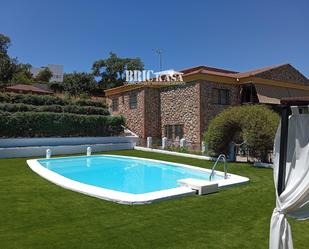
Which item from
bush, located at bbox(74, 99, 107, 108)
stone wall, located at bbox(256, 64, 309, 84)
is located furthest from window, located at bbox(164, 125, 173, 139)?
stone wall, located at bbox(256, 64, 309, 84)

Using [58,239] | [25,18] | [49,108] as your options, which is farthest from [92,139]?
[58,239]

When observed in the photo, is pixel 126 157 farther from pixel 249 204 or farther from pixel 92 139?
pixel 249 204

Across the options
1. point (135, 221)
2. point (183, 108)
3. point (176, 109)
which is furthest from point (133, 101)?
point (135, 221)

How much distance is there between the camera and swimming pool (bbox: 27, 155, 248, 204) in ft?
36.4

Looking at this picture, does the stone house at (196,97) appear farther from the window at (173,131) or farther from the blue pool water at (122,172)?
the blue pool water at (122,172)

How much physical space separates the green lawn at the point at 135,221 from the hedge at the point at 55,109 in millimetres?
16620

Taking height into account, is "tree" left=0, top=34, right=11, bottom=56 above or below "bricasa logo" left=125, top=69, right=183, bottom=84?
above

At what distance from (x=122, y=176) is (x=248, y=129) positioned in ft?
25.7

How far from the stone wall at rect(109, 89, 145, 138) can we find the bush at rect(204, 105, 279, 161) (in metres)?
12.9

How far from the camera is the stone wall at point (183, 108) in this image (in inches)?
1102

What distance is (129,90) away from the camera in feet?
114

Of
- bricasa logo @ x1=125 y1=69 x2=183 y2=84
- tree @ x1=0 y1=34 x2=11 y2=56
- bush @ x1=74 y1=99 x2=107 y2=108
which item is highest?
tree @ x1=0 y1=34 x2=11 y2=56

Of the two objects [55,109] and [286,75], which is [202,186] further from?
[286,75]

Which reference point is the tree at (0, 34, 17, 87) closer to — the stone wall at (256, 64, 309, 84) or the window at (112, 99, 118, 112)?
the window at (112, 99, 118, 112)
